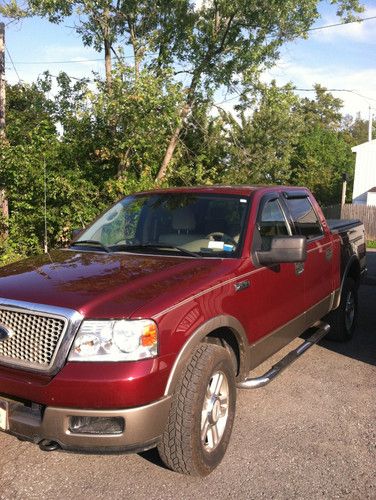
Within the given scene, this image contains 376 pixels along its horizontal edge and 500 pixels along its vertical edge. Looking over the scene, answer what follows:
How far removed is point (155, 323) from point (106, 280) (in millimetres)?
541

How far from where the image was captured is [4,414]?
2799 mm

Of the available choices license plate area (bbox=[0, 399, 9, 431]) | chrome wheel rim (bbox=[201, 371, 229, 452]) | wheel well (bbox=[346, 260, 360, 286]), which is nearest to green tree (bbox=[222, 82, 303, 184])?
wheel well (bbox=[346, 260, 360, 286])

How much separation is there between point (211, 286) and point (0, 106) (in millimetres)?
7739

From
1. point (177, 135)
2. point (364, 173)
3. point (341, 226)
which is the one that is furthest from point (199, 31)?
point (364, 173)

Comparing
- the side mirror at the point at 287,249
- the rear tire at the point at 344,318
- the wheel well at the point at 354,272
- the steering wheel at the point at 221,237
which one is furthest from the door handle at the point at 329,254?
the steering wheel at the point at 221,237

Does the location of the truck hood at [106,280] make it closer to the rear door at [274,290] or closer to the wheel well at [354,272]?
the rear door at [274,290]

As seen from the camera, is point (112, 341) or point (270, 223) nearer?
point (112, 341)

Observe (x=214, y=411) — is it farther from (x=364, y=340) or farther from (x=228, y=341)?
(x=364, y=340)

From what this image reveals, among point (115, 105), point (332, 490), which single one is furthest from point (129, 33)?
point (332, 490)

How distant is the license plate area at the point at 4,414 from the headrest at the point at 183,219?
1930 mm

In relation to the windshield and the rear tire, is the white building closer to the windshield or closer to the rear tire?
the rear tire

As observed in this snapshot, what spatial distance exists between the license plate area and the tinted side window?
2085mm

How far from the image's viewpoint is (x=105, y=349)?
2.69 m

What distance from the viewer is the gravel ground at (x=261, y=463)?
2.98 metres
